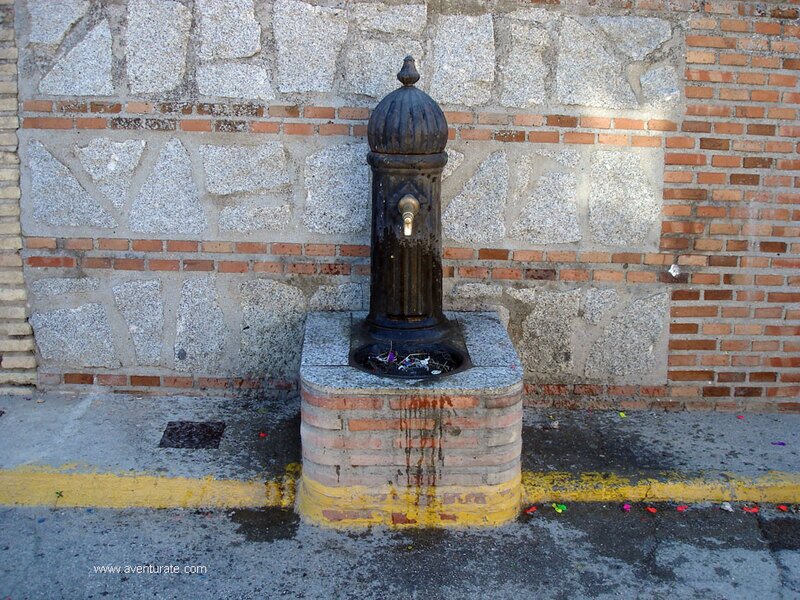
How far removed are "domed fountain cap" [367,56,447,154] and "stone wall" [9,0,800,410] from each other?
487 millimetres

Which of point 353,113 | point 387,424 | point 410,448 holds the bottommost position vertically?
point 410,448

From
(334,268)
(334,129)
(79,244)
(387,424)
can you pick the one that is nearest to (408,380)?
(387,424)

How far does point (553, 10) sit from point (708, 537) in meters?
2.59

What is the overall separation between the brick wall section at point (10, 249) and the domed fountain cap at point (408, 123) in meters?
1.88

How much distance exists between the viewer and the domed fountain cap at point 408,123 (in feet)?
13.1

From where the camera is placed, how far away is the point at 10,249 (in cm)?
466

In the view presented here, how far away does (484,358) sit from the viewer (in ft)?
13.4

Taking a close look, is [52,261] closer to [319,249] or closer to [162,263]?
[162,263]

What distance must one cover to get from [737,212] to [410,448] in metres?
2.20

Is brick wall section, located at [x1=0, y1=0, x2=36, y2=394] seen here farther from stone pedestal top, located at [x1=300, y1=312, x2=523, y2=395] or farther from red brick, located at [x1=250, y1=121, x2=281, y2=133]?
stone pedestal top, located at [x1=300, y1=312, x2=523, y2=395]

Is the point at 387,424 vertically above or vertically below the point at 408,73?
below

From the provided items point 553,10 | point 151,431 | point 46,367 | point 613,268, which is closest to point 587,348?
point 613,268

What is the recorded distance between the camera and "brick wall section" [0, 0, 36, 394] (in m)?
4.51

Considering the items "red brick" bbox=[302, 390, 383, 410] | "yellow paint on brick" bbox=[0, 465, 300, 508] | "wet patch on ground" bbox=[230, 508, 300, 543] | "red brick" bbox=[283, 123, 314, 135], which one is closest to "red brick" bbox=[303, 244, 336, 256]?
"red brick" bbox=[283, 123, 314, 135]
